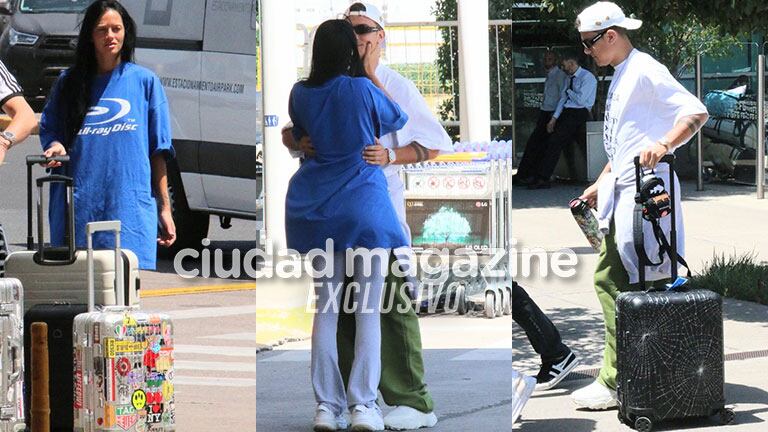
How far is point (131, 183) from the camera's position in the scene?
215 inches

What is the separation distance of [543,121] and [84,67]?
520cm

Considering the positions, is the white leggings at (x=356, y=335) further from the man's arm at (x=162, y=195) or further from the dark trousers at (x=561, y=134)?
the dark trousers at (x=561, y=134)

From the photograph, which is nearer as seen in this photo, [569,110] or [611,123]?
[611,123]

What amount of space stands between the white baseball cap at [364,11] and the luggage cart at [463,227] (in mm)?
485

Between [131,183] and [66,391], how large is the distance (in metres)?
0.82

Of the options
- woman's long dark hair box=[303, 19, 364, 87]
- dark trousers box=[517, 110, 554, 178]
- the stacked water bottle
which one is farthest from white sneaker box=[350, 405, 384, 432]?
dark trousers box=[517, 110, 554, 178]

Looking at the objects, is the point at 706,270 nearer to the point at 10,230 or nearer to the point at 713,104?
the point at 10,230

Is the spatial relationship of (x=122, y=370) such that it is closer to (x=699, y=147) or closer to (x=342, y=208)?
(x=342, y=208)

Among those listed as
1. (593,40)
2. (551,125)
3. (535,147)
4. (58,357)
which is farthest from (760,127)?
(58,357)

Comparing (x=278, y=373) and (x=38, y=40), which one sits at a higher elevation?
(x=38, y=40)

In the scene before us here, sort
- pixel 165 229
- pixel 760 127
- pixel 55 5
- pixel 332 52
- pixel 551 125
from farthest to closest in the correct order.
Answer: pixel 760 127 → pixel 551 125 → pixel 165 229 → pixel 55 5 → pixel 332 52

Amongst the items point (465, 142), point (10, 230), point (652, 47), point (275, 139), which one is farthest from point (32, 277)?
point (652, 47)

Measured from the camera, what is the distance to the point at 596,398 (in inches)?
251

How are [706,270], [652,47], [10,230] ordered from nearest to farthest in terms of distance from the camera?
[10,230] < [706,270] < [652,47]
